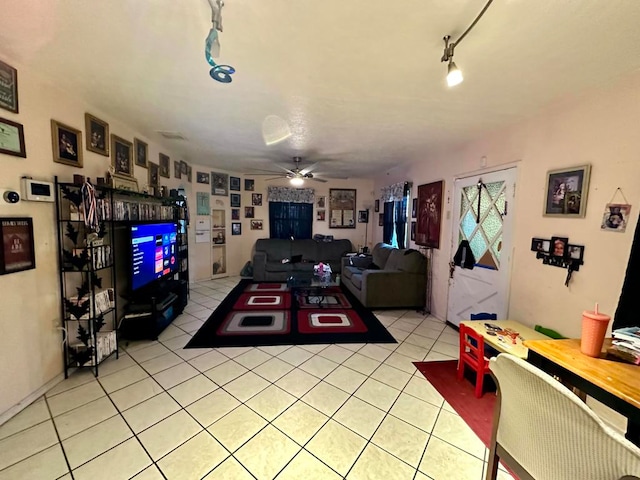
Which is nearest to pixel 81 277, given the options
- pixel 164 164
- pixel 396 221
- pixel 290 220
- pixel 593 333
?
pixel 164 164

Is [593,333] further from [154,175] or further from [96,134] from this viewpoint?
[154,175]

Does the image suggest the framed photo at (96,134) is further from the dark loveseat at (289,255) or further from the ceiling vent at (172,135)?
the dark loveseat at (289,255)

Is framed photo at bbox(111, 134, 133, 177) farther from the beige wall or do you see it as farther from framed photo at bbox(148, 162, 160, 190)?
the beige wall

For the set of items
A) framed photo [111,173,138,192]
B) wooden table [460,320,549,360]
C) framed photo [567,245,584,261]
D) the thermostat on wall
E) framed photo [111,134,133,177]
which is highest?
framed photo [111,134,133,177]

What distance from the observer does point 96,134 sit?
8.50 ft

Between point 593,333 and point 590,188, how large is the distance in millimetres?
1279

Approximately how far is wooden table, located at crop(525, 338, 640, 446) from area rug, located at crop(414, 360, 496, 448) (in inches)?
25.7

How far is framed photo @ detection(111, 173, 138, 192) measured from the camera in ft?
8.61

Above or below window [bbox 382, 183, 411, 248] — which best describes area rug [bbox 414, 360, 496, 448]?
below

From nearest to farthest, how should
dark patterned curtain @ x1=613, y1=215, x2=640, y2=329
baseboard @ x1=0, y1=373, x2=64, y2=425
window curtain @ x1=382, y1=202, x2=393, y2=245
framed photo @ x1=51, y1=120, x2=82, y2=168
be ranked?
dark patterned curtain @ x1=613, y1=215, x2=640, y2=329 → baseboard @ x1=0, y1=373, x2=64, y2=425 → framed photo @ x1=51, y1=120, x2=82, y2=168 → window curtain @ x1=382, y1=202, x2=393, y2=245

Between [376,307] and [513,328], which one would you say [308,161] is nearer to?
[376,307]

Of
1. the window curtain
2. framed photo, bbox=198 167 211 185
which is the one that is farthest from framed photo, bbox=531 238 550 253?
framed photo, bbox=198 167 211 185

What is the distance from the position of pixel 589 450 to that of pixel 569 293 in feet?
6.01

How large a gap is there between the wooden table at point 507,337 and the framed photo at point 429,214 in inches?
64.3
